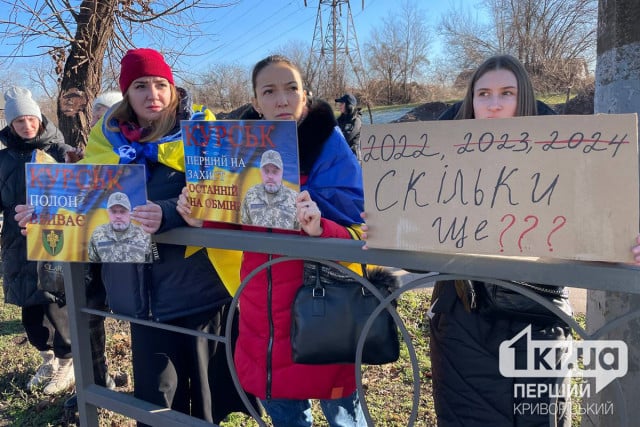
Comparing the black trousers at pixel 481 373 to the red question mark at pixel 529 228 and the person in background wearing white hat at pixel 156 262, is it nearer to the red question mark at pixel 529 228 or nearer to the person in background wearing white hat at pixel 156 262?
the red question mark at pixel 529 228

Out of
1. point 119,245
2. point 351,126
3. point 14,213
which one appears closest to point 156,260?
point 119,245

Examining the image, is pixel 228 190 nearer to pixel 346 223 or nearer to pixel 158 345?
pixel 346 223

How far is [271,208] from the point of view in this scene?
142 centimetres

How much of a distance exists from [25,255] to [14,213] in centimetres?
28

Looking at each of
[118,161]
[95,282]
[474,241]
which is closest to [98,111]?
[95,282]

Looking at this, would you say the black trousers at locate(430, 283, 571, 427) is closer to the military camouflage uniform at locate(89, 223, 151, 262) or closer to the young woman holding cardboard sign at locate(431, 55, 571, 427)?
the young woman holding cardboard sign at locate(431, 55, 571, 427)

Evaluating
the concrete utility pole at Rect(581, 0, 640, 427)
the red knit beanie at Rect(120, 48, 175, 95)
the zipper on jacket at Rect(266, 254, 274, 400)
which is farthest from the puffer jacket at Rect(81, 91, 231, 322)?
the concrete utility pole at Rect(581, 0, 640, 427)

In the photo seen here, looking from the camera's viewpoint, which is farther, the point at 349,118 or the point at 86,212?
the point at 349,118

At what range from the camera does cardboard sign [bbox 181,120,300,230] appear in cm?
137

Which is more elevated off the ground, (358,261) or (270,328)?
(358,261)

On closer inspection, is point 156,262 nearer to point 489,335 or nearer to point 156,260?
point 156,260

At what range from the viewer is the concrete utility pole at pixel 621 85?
1.74 metres

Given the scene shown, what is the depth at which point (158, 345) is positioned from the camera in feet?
6.53

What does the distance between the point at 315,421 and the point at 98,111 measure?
228 centimetres
